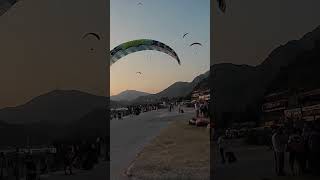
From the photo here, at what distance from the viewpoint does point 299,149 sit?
4754 millimetres

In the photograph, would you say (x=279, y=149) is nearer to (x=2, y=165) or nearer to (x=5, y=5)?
(x=2, y=165)

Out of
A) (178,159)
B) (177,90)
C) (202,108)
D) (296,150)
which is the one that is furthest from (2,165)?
(296,150)

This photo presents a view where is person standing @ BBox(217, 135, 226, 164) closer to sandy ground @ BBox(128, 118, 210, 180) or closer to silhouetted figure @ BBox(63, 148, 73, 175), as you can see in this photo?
sandy ground @ BBox(128, 118, 210, 180)

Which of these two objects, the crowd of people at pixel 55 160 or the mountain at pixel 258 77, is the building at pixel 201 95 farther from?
the crowd of people at pixel 55 160

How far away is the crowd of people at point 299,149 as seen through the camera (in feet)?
15.5

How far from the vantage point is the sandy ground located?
488 cm

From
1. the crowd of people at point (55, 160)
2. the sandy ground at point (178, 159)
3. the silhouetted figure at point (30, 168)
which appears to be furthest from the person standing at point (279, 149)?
the silhouetted figure at point (30, 168)

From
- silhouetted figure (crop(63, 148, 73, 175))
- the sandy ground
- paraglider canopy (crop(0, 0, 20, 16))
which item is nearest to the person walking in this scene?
the sandy ground

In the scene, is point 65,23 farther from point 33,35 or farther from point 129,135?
point 129,135

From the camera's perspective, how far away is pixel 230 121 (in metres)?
4.88

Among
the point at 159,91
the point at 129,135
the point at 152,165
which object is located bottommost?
the point at 152,165

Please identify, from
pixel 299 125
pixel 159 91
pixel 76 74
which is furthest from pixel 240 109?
pixel 76 74

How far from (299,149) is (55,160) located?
2.60 meters

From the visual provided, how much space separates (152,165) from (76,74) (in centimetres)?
130
